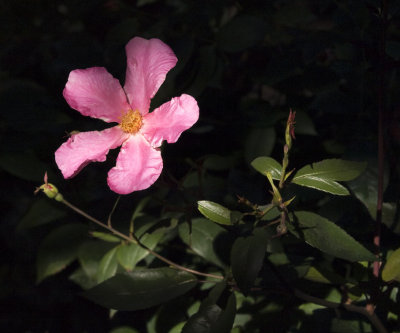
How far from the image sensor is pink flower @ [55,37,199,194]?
28.8 inches

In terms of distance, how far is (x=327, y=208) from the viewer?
0.96 meters

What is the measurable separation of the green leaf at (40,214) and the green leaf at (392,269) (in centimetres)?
71

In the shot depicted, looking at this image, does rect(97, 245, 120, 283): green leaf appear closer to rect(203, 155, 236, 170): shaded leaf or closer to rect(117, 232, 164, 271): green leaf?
rect(117, 232, 164, 271): green leaf

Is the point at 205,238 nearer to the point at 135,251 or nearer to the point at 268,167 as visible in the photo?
the point at 135,251

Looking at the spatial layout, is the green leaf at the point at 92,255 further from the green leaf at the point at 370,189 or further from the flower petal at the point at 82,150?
the green leaf at the point at 370,189

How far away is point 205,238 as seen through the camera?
95 centimetres

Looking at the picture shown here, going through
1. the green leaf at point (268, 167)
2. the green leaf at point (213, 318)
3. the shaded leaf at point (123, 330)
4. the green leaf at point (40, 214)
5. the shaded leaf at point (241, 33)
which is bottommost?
the shaded leaf at point (123, 330)

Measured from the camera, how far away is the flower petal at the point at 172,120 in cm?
72

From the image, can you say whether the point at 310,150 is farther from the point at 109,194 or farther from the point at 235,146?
the point at 109,194

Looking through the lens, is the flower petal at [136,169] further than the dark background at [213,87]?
No

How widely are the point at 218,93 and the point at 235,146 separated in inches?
6.2

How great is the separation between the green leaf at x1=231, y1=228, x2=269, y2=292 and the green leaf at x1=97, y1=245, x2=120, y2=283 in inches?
14.3

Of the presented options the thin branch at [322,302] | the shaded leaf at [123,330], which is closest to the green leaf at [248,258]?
the thin branch at [322,302]

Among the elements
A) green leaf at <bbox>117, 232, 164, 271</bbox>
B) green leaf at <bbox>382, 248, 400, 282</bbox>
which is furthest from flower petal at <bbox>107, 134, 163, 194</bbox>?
green leaf at <bbox>382, 248, 400, 282</bbox>
